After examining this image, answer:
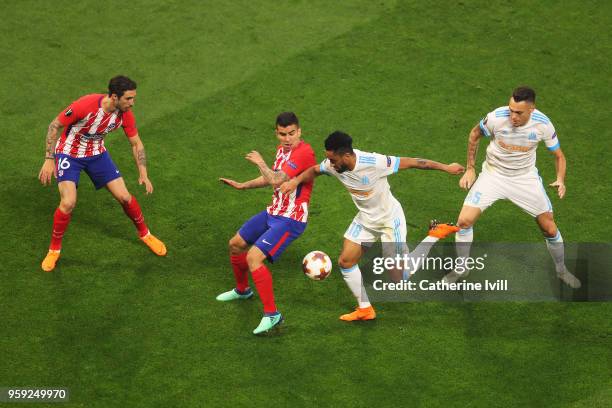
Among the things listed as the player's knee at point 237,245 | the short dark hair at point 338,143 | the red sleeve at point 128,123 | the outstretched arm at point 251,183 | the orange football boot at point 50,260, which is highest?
the red sleeve at point 128,123

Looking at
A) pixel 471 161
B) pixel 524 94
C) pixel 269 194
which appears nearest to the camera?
pixel 524 94

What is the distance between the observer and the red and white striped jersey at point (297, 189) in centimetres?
951

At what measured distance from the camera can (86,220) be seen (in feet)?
38.2

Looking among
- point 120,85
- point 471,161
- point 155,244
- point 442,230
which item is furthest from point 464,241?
point 120,85

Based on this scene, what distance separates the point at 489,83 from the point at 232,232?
4.99 meters

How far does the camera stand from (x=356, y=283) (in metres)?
9.88

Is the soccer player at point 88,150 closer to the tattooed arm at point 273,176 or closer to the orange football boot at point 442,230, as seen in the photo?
the tattooed arm at point 273,176

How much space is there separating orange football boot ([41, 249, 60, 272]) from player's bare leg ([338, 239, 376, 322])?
330 centimetres

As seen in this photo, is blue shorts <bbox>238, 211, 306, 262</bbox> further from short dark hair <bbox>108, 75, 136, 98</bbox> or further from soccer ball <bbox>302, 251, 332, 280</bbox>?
short dark hair <bbox>108, 75, 136, 98</bbox>

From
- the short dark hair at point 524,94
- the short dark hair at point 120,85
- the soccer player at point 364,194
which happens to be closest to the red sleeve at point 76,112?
the short dark hair at point 120,85

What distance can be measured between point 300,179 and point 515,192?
2.41 m

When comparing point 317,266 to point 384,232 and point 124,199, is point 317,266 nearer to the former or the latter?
point 384,232

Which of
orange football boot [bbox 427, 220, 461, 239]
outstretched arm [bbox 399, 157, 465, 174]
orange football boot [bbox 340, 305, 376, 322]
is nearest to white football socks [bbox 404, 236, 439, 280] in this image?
orange football boot [bbox 427, 220, 461, 239]

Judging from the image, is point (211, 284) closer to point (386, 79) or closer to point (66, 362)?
point (66, 362)
